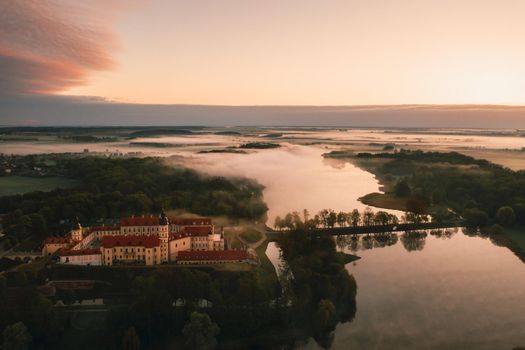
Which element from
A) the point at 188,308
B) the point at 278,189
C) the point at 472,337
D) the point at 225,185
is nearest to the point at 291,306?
the point at 188,308

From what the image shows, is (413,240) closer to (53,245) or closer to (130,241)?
(130,241)

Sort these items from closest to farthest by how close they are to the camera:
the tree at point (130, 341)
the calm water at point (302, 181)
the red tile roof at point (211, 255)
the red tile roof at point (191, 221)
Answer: the tree at point (130, 341) < the red tile roof at point (211, 255) < the red tile roof at point (191, 221) < the calm water at point (302, 181)

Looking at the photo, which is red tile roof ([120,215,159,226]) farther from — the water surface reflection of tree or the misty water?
the water surface reflection of tree

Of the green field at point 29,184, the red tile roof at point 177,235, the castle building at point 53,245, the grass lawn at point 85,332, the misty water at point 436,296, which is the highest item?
the red tile roof at point 177,235

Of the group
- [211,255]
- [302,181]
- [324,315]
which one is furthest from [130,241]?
[302,181]

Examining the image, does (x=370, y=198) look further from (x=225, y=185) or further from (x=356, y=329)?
(x=356, y=329)

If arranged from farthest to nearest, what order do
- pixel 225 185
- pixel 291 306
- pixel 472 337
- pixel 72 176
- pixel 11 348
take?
pixel 72 176 < pixel 225 185 < pixel 291 306 < pixel 472 337 < pixel 11 348

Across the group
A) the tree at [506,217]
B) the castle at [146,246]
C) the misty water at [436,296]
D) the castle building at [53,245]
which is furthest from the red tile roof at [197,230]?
the tree at [506,217]

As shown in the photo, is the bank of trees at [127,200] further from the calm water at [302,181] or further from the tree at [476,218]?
the tree at [476,218]
